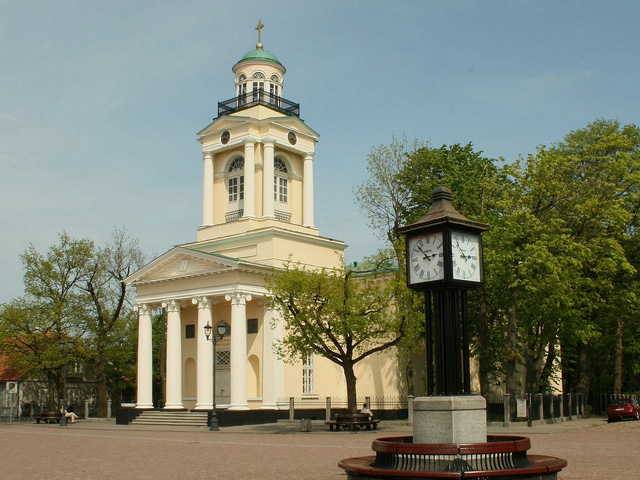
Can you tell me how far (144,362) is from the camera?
43375 millimetres

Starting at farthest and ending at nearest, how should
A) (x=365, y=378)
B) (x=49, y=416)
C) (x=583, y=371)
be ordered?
1. (x=365, y=378)
2. (x=49, y=416)
3. (x=583, y=371)

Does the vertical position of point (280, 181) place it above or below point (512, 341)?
above

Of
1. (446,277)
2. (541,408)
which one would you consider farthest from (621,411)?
(446,277)

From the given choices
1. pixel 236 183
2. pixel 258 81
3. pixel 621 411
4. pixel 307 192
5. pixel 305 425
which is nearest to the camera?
pixel 305 425

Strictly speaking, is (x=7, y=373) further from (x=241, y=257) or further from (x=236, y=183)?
(x=236, y=183)

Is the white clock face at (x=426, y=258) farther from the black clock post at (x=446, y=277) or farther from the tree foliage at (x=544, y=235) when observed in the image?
the tree foliage at (x=544, y=235)

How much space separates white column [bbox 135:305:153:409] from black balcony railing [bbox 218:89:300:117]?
13322 mm

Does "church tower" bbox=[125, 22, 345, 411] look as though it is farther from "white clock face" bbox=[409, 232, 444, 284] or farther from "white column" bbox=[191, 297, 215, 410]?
"white clock face" bbox=[409, 232, 444, 284]

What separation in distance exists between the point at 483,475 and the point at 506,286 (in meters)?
27.8

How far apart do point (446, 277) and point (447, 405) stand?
Answer: 2.08 meters

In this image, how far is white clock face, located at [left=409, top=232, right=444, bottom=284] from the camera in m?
12.8

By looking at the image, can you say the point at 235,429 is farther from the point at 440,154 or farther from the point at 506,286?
the point at 440,154

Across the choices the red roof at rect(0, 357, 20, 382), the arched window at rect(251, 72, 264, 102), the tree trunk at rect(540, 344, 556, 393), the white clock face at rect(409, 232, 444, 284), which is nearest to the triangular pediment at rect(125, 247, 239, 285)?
the arched window at rect(251, 72, 264, 102)

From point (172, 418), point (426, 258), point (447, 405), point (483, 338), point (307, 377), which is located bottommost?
point (172, 418)
